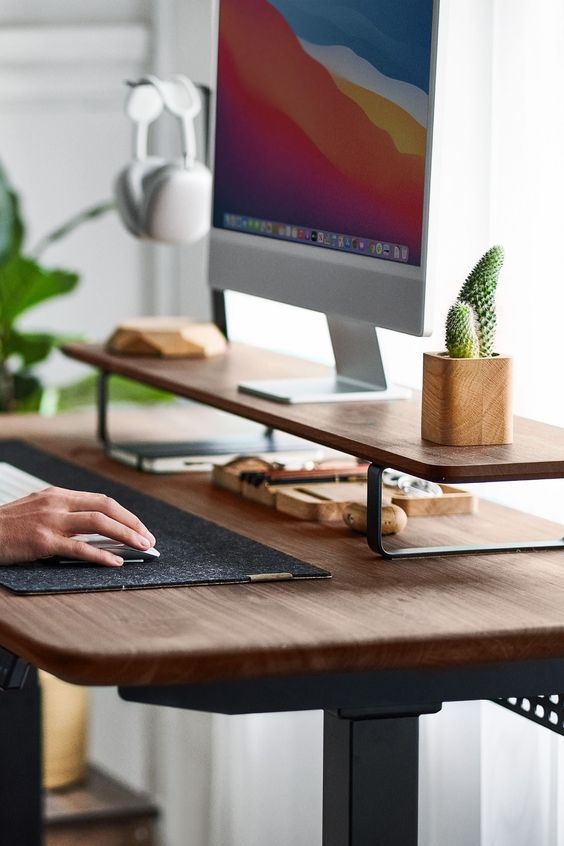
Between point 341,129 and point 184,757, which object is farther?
point 184,757

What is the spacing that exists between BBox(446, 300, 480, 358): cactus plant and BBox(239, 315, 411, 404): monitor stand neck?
0.27 metres

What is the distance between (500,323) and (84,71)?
162cm

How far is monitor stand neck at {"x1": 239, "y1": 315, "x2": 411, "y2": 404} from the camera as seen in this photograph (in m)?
1.78

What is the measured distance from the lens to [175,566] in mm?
1411

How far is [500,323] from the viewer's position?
1980 mm

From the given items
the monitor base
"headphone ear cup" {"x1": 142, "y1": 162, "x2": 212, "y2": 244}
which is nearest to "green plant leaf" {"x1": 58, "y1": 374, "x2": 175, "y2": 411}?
"headphone ear cup" {"x1": 142, "y1": 162, "x2": 212, "y2": 244}

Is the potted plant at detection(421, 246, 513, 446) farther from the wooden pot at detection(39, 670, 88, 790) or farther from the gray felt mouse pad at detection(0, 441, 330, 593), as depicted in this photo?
the wooden pot at detection(39, 670, 88, 790)

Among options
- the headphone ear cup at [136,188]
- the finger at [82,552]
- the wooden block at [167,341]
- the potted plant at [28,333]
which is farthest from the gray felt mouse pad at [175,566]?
the potted plant at [28,333]

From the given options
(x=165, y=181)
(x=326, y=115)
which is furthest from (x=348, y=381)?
→ (x=165, y=181)

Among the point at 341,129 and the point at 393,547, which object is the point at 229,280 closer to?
the point at 341,129

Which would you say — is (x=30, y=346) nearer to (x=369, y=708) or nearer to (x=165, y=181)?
(x=165, y=181)

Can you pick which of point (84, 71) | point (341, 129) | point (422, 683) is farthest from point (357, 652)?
point (84, 71)

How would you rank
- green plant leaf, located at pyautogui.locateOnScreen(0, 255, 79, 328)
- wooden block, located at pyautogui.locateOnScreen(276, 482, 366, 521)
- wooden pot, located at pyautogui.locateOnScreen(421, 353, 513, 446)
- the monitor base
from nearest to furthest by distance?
wooden pot, located at pyautogui.locateOnScreen(421, 353, 513, 446), wooden block, located at pyautogui.locateOnScreen(276, 482, 366, 521), the monitor base, green plant leaf, located at pyautogui.locateOnScreen(0, 255, 79, 328)

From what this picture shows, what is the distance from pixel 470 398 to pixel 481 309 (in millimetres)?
90
